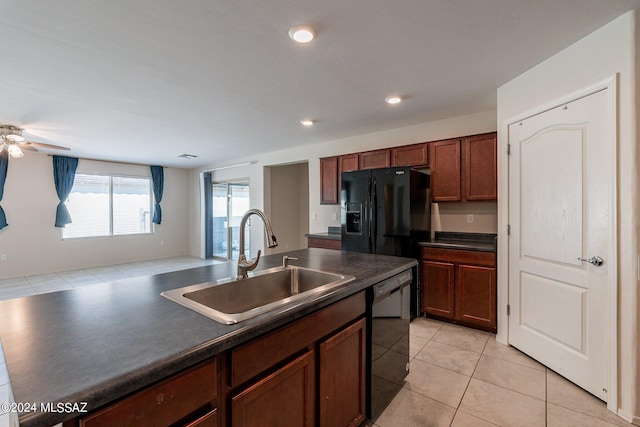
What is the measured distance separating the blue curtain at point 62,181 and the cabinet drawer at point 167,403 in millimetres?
7002

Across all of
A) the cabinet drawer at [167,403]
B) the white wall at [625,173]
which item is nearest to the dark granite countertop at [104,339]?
the cabinet drawer at [167,403]

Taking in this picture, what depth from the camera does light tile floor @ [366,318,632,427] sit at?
1.79m

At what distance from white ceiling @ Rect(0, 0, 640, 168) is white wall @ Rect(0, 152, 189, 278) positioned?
109 inches

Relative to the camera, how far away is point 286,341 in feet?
3.83

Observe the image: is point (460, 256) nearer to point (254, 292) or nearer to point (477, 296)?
point (477, 296)

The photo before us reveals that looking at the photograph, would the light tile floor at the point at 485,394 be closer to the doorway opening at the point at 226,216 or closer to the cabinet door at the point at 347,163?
the cabinet door at the point at 347,163

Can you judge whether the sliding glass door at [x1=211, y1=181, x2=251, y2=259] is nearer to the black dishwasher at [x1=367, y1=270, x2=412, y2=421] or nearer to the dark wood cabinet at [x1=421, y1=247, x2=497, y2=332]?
the dark wood cabinet at [x1=421, y1=247, x2=497, y2=332]

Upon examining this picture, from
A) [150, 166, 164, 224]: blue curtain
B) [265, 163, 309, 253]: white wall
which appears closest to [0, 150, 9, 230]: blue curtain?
[150, 166, 164, 224]: blue curtain

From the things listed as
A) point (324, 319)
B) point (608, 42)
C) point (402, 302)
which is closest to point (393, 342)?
point (402, 302)

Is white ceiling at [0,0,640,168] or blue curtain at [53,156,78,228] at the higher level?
white ceiling at [0,0,640,168]

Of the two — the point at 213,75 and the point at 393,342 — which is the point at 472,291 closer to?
the point at 393,342

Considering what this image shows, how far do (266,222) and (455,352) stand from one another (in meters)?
2.19

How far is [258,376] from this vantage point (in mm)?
1062

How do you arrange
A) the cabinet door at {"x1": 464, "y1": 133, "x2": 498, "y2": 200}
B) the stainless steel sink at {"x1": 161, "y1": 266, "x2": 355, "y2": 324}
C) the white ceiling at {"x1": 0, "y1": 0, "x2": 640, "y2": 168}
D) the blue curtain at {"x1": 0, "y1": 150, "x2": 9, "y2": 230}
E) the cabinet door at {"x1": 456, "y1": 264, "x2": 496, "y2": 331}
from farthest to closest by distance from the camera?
the blue curtain at {"x1": 0, "y1": 150, "x2": 9, "y2": 230} → the cabinet door at {"x1": 464, "y1": 133, "x2": 498, "y2": 200} → the cabinet door at {"x1": 456, "y1": 264, "x2": 496, "y2": 331} → the white ceiling at {"x1": 0, "y1": 0, "x2": 640, "y2": 168} → the stainless steel sink at {"x1": 161, "y1": 266, "x2": 355, "y2": 324}
